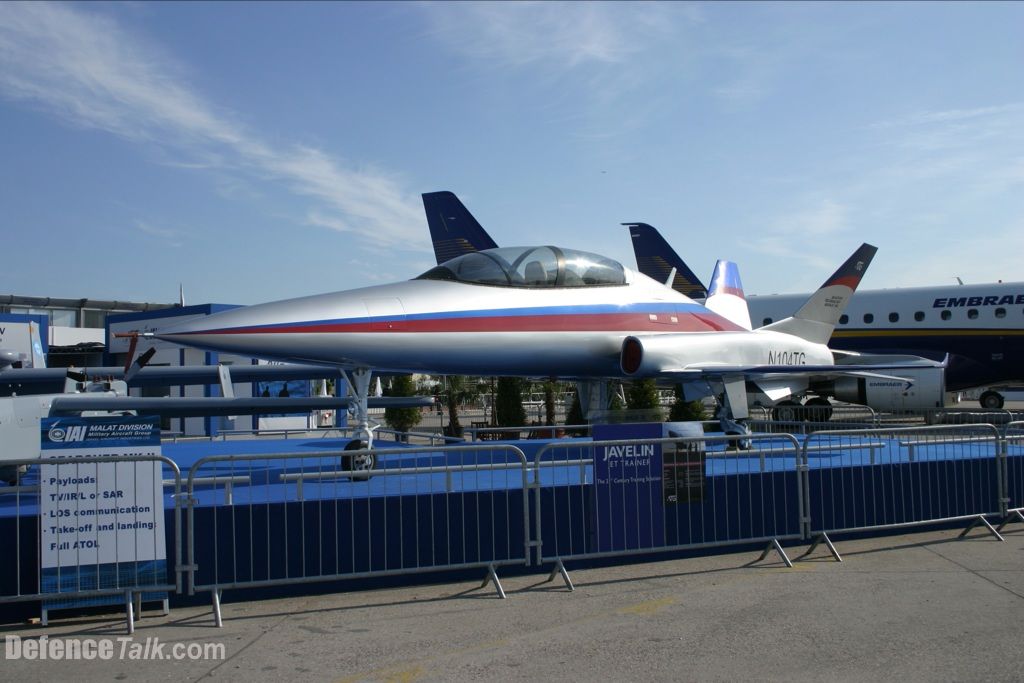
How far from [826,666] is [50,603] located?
16.2 feet

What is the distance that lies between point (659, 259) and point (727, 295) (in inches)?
633

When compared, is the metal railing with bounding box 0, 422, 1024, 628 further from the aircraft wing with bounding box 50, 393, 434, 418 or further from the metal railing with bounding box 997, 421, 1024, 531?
the aircraft wing with bounding box 50, 393, 434, 418

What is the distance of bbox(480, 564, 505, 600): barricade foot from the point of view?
6134mm

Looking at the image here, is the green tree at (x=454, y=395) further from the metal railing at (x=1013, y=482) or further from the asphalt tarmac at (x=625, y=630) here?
the asphalt tarmac at (x=625, y=630)

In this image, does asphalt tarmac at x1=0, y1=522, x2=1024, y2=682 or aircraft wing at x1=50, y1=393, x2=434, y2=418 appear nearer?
asphalt tarmac at x1=0, y1=522, x2=1024, y2=682

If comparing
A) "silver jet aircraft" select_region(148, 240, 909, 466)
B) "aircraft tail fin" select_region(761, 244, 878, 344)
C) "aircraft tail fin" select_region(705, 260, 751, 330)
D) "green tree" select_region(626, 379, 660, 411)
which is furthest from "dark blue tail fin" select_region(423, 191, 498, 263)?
"silver jet aircraft" select_region(148, 240, 909, 466)

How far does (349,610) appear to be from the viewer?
5.82 m

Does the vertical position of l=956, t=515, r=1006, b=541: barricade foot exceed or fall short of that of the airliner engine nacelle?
it falls short

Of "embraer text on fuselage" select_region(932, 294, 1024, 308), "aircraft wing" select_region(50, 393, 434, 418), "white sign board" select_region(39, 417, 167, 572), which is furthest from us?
"embraer text on fuselage" select_region(932, 294, 1024, 308)

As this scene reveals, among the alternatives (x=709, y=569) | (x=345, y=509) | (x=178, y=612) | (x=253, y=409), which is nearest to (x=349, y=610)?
(x=345, y=509)

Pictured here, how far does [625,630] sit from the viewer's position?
5172 millimetres

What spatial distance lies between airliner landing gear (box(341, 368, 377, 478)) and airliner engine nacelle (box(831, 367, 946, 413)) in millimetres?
18634

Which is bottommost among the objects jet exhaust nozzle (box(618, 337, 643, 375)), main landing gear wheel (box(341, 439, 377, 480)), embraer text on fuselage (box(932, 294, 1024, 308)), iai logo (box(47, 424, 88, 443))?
main landing gear wheel (box(341, 439, 377, 480))

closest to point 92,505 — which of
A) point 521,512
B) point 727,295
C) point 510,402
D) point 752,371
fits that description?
point 521,512
